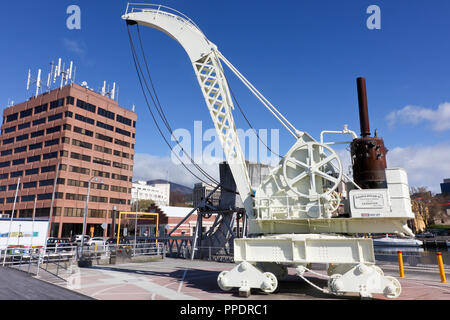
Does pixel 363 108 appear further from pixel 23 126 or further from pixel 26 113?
pixel 26 113

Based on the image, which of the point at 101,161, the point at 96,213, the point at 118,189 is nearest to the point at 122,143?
the point at 101,161

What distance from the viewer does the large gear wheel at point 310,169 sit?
40.4 feet

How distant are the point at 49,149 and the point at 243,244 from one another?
220ft

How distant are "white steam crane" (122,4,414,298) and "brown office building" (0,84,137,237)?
58.0 m

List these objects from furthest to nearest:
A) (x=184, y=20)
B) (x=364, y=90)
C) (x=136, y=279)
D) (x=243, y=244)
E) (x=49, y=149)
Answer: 1. (x=49, y=149)
2. (x=184, y=20)
3. (x=136, y=279)
4. (x=364, y=90)
5. (x=243, y=244)

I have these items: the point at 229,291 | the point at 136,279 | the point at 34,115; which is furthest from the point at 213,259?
the point at 34,115

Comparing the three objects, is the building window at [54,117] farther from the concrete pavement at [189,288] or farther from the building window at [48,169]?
the concrete pavement at [189,288]

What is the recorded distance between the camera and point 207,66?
15.9m

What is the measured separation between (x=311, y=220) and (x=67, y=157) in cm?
6406

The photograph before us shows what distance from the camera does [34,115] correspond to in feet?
230

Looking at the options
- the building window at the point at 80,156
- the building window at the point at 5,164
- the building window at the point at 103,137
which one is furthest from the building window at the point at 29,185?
the building window at the point at 103,137

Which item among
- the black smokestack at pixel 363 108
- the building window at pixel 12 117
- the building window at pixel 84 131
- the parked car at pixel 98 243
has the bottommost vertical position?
the parked car at pixel 98 243

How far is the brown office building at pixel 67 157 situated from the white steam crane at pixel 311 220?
58010mm
